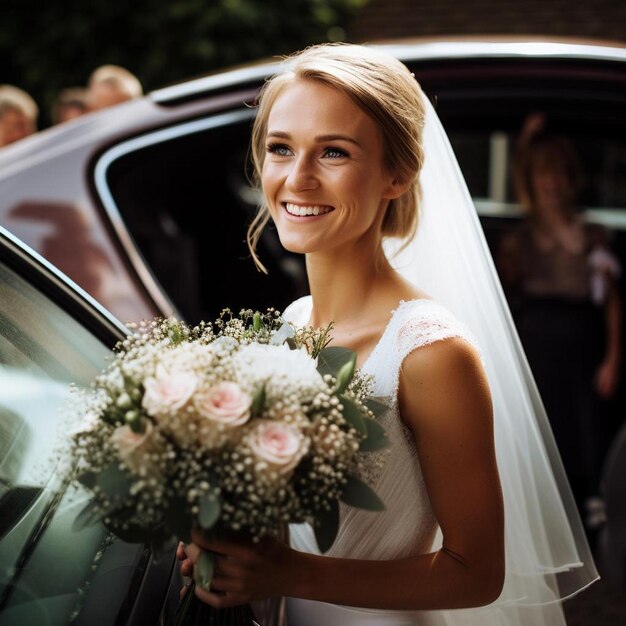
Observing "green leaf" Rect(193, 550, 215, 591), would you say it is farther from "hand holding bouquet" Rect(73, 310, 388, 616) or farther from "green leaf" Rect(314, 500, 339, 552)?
"green leaf" Rect(314, 500, 339, 552)

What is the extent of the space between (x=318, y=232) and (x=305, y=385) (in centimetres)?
49

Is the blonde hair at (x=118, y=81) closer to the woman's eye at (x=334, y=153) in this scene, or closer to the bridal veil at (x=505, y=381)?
the bridal veil at (x=505, y=381)

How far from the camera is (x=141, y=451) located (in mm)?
1315

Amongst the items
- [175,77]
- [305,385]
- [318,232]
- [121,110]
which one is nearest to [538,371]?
[121,110]

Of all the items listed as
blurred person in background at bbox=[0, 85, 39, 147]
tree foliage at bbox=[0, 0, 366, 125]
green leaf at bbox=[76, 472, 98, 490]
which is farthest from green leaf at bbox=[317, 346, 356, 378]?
tree foliage at bbox=[0, 0, 366, 125]

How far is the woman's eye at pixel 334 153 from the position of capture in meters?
1.75

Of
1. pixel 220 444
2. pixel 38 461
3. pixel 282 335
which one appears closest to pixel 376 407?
pixel 282 335

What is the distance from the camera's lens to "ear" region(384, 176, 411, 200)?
6.11ft

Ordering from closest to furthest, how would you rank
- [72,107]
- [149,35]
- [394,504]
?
[394,504], [72,107], [149,35]

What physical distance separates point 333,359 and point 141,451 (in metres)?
0.37

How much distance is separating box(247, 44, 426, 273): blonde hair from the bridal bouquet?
0.54m

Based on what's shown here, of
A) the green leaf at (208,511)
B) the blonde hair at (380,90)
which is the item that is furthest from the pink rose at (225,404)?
the blonde hair at (380,90)

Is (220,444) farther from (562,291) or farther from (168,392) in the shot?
(562,291)

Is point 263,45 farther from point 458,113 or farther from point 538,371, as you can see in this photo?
point 458,113
